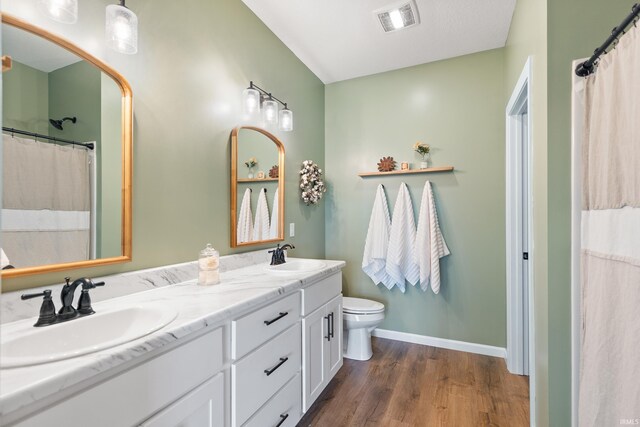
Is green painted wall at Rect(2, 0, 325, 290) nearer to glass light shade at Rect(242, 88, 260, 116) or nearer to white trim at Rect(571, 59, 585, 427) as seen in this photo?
glass light shade at Rect(242, 88, 260, 116)

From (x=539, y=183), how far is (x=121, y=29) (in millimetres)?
1966

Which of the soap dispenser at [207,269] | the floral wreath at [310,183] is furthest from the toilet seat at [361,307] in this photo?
the soap dispenser at [207,269]

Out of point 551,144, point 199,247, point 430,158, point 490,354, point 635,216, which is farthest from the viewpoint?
point 430,158

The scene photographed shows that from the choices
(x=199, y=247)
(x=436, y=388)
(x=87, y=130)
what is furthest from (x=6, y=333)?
Result: (x=436, y=388)

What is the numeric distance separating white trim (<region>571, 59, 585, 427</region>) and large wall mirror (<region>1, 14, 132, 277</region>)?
6.11 ft

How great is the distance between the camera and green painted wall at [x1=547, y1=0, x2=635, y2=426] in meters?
1.32

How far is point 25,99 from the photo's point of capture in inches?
42.7

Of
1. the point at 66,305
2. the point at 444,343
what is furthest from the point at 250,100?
the point at 444,343

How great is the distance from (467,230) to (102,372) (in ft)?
8.68

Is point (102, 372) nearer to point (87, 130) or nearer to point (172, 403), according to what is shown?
point (172, 403)

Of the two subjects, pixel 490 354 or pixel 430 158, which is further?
pixel 430 158

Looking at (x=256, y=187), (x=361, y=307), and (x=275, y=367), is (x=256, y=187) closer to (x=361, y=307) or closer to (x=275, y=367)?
(x=275, y=367)

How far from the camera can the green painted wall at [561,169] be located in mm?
1318

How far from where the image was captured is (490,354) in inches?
104
